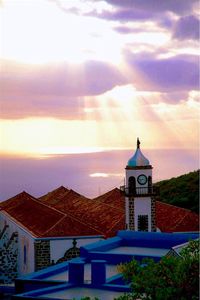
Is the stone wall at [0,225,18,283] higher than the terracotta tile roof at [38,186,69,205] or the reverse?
the reverse

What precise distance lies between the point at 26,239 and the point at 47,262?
4.99 feet

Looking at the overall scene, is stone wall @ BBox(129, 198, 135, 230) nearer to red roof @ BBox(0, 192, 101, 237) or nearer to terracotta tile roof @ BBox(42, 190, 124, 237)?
terracotta tile roof @ BBox(42, 190, 124, 237)

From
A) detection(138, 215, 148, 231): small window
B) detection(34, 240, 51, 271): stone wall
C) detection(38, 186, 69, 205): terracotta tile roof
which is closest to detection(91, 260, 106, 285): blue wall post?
detection(34, 240, 51, 271): stone wall

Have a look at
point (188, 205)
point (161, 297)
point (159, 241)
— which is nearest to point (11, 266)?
point (159, 241)

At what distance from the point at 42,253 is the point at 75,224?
150 cm

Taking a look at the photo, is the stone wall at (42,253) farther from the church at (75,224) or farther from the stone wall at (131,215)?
the stone wall at (131,215)

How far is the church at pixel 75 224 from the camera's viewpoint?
2477 centimetres

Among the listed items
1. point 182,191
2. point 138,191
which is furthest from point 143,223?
point 182,191

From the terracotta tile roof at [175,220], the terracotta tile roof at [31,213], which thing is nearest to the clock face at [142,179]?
the terracotta tile roof at [175,220]

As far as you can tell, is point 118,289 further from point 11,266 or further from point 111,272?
point 11,266

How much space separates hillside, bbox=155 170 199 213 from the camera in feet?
148

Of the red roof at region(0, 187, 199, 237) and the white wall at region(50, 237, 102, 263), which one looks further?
the red roof at region(0, 187, 199, 237)

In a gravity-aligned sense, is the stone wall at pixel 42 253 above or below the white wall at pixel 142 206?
below

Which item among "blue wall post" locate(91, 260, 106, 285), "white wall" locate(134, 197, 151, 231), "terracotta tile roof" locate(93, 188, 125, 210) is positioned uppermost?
"terracotta tile roof" locate(93, 188, 125, 210)
